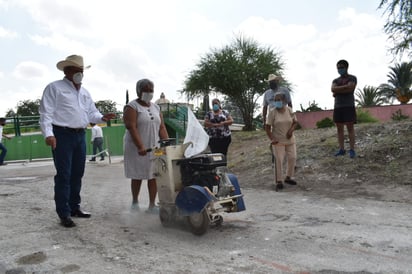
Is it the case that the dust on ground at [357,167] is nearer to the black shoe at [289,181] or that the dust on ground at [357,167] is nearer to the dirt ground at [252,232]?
the dirt ground at [252,232]

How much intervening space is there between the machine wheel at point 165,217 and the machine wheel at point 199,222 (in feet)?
1.19

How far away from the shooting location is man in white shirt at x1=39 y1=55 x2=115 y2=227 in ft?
15.5

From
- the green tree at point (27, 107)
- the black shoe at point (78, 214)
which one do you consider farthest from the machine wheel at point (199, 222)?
the green tree at point (27, 107)

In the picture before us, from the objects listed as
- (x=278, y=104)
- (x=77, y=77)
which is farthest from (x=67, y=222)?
(x=278, y=104)

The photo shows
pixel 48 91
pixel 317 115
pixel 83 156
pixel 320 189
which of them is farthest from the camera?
pixel 317 115

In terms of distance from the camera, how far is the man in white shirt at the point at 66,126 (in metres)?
4.72

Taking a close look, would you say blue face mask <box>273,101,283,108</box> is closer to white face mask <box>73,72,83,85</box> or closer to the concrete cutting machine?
the concrete cutting machine

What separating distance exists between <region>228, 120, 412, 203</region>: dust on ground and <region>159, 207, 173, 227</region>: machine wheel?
303cm

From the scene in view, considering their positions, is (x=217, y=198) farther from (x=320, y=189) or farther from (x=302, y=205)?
(x=320, y=189)

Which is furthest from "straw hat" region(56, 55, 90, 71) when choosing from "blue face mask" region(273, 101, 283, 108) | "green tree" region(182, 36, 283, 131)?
"green tree" region(182, 36, 283, 131)

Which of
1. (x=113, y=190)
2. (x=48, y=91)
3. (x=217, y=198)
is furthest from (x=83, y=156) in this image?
(x=113, y=190)

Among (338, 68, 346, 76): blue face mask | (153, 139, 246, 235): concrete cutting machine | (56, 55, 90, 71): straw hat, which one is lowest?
(153, 139, 246, 235): concrete cutting machine

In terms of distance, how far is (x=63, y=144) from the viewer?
480cm

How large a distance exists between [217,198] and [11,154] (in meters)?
17.1
